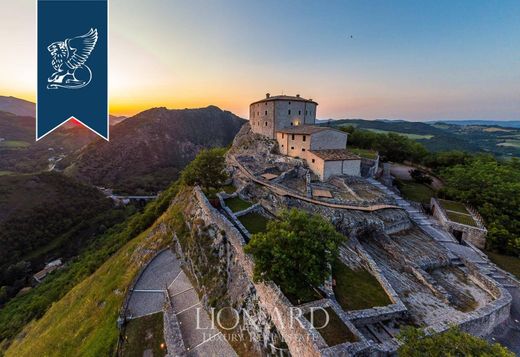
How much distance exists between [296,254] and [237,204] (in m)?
15.7

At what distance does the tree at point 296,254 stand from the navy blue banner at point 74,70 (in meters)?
20.9

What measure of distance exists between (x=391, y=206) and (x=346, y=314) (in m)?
17.3

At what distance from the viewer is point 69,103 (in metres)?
22.5

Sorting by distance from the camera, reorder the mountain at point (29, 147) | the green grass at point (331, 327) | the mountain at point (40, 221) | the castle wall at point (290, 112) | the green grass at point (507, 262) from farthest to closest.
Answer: the mountain at point (29, 147) < the mountain at point (40, 221) < the castle wall at point (290, 112) < the green grass at point (507, 262) < the green grass at point (331, 327)

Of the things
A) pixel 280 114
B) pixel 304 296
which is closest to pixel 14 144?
pixel 280 114

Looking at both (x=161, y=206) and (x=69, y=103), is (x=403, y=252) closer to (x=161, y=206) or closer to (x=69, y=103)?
(x=69, y=103)

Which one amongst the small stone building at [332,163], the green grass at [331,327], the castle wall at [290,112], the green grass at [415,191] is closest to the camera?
the green grass at [331,327]

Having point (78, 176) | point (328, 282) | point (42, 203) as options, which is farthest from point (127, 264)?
point (78, 176)

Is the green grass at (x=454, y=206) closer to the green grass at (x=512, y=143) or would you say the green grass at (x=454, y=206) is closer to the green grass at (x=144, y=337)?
the green grass at (x=144, y=337)

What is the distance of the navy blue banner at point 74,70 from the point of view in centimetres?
2181

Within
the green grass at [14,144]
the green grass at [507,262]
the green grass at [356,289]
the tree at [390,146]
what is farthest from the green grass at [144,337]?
the green grass at [14,144]

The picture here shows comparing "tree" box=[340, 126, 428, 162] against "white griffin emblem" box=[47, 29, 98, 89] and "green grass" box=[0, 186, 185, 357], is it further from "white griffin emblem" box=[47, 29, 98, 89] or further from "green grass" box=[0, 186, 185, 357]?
"white griffin emblem" box=[47, 29, 98, 89]

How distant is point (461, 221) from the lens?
2775cm

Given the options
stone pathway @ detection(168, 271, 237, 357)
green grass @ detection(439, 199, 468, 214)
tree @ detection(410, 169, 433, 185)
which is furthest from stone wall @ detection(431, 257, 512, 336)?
tree @ detection(410, 169, 433, 185)
